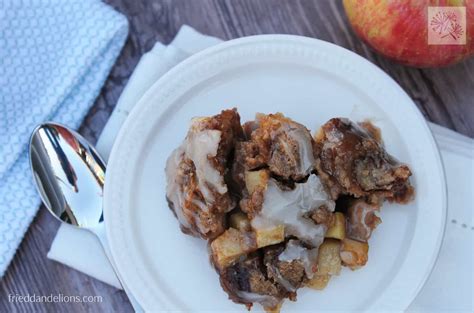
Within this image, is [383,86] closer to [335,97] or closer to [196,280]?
[335,97]

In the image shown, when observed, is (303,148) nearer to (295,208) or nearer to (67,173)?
(295,208)

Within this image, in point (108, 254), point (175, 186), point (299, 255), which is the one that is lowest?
point (108, 254)

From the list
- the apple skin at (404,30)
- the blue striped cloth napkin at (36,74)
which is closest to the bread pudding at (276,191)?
the apple skin at (404,30)

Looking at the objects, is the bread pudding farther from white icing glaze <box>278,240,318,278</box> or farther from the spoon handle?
the spoon handle

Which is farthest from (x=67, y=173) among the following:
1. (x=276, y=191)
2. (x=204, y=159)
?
(x=276, y=191)

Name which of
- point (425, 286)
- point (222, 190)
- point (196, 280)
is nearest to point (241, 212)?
point (222, 190)
